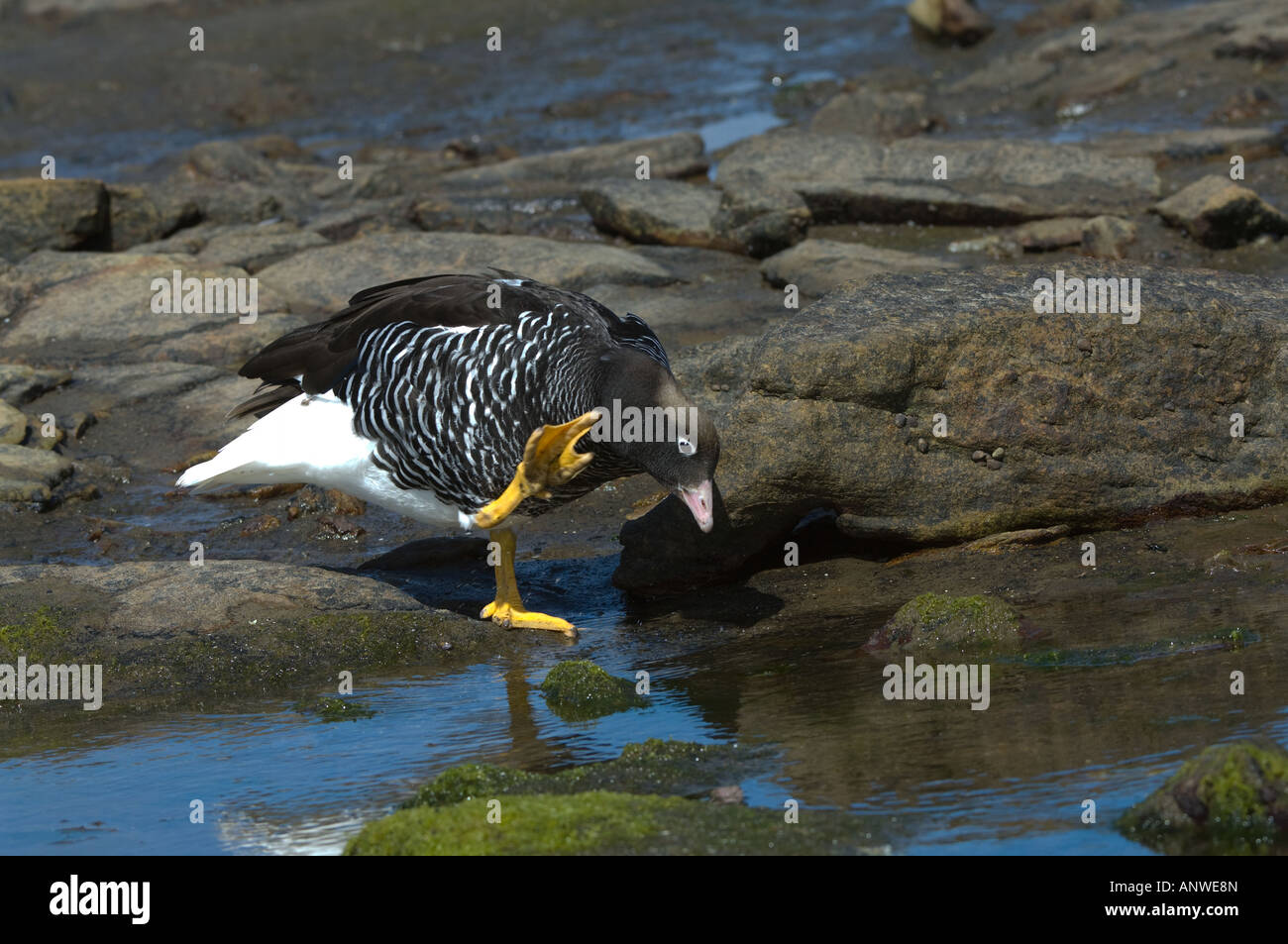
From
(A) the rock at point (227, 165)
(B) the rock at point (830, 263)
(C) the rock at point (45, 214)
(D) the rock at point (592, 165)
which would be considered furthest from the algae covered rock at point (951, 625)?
(A) the rock at point (227, 165)

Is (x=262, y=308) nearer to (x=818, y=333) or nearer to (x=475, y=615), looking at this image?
(x=475, y=615)

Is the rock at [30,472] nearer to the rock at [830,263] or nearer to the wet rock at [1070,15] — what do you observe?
the rock at [830,263]

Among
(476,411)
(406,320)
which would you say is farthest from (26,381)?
(476,411)

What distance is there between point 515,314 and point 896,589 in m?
2.24

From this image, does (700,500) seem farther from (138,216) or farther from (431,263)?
(138,216)

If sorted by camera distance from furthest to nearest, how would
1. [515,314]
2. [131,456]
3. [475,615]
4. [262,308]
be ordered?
[262,308] → [131,456] → [475,615] → [515,314]

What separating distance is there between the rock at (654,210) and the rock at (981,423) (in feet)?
18.6

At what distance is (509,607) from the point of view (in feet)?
26.2

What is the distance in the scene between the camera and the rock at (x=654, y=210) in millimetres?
13820

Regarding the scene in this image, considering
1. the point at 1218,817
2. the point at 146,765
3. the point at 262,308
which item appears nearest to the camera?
the point at 1218,817

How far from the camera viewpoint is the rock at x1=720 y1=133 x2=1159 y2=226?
1363cm

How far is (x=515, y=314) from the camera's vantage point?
7715 mm

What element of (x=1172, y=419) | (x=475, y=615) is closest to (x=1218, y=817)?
(x=1172, y=419)

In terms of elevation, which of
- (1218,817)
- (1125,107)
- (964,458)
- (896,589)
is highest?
(1125,107)
